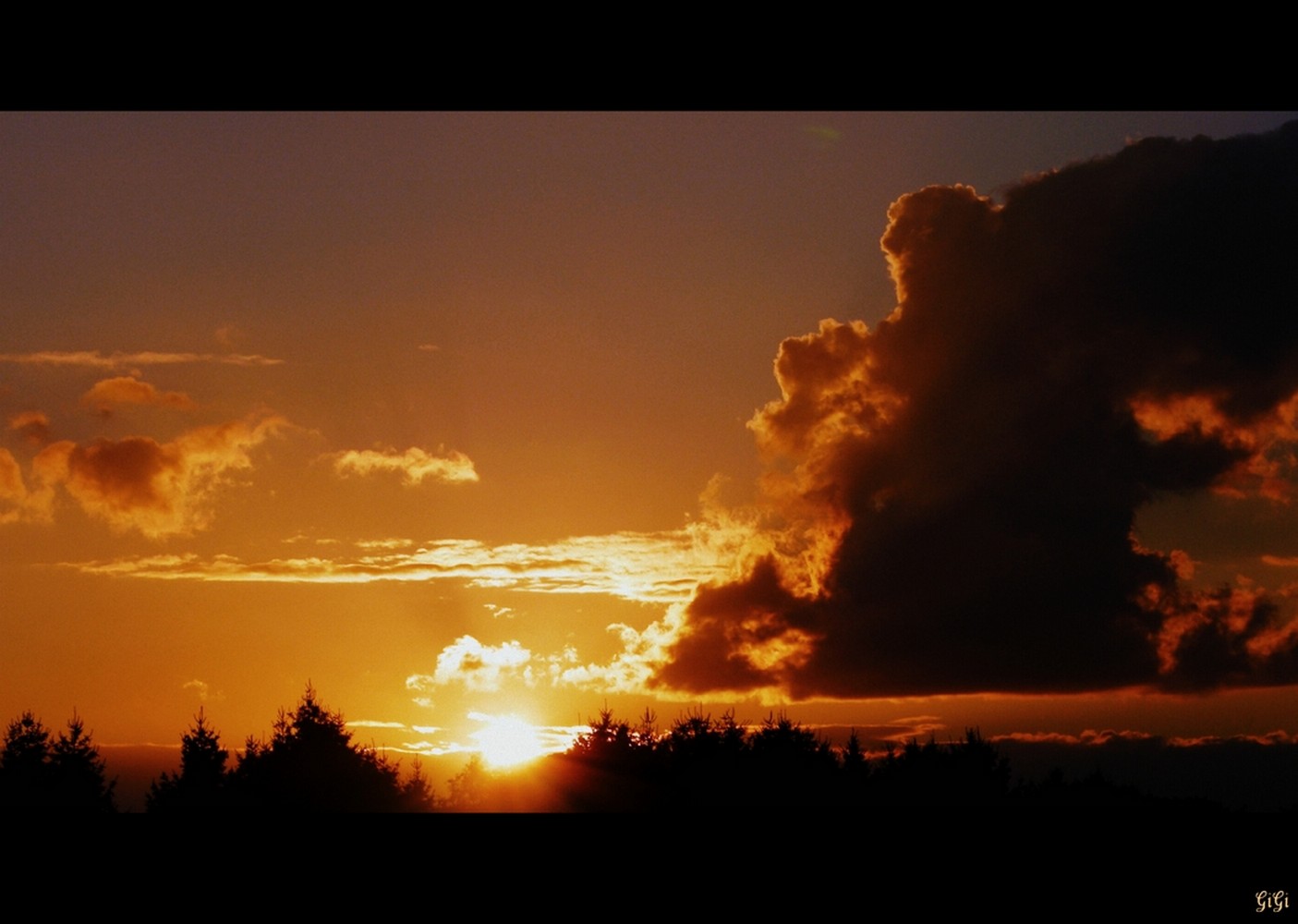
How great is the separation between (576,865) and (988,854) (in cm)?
268

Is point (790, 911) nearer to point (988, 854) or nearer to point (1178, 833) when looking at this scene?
point (988, 854)

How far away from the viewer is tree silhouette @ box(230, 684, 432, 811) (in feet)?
162

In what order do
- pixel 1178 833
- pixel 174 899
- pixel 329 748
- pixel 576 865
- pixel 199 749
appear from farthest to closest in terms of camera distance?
pixel 329 748 → pixel 199 749 → pixel 1178 833 → pixel 174 899 → pixel 576 865

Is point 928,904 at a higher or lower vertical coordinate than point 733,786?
higher

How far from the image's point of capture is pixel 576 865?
6.25m

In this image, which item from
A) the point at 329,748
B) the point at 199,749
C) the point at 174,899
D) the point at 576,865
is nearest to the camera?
the point at 576,865

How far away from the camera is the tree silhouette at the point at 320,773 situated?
49438mm

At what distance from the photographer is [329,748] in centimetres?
5309

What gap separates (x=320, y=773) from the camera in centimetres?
5178
